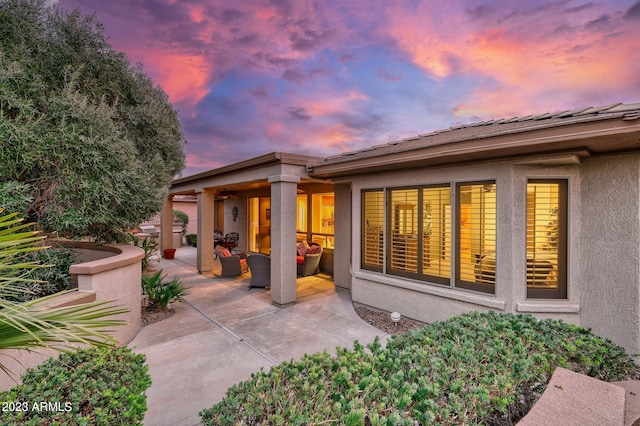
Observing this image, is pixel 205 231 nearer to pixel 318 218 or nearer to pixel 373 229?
pixel 318 218

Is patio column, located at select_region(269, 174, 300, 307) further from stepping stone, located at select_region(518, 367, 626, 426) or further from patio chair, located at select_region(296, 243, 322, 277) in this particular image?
stepping stone, located at select_region(518, 367, 626, 426)

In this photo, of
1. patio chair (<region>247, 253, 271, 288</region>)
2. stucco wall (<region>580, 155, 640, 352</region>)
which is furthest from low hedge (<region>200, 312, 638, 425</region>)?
patio chair (<region>247, 253, 271, 288</region>)

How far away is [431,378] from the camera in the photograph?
6.80 ft

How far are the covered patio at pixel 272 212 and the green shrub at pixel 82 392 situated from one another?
482 cm

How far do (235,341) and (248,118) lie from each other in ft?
46.2

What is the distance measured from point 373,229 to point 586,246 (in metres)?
3.88

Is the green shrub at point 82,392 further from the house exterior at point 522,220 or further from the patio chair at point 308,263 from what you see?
the patio chair at point 308,263

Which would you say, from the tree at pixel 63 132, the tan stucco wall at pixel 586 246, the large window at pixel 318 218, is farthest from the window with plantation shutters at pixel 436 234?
the tree at pixel 63 132

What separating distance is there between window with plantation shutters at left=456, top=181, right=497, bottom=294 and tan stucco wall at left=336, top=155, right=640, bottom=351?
0.15m

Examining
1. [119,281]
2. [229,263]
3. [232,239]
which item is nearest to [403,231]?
[119,281]

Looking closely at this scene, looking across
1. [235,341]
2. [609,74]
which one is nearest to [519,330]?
[235,341]

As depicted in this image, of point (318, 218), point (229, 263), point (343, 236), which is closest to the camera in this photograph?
point (343, 236)

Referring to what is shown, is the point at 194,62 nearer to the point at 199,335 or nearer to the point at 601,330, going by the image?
the point at 199,335

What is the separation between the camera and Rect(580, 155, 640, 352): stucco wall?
4.25 m
